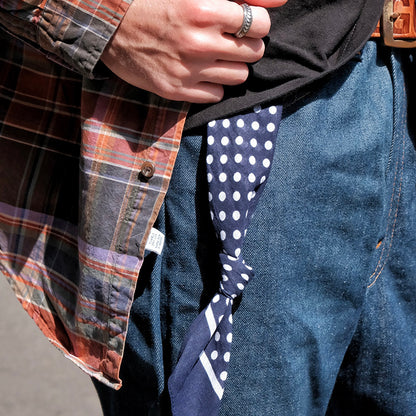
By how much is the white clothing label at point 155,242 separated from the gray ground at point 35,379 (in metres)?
1.38

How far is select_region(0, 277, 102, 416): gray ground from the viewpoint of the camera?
2094 millimetres

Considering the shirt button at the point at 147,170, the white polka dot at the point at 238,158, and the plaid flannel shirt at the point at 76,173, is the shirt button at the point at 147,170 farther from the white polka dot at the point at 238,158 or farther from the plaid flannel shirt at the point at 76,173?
the white polka dot at the point at 238,158

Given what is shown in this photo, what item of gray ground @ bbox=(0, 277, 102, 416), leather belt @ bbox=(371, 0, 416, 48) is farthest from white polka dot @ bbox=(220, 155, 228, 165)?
gray ground @ bbox=(0, 277, 102, 416)

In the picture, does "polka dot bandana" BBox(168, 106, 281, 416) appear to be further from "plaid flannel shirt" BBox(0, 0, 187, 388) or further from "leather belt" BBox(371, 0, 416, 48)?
"leather belt" BBox(371, 0, 416, 48)

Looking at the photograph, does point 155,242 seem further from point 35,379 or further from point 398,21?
point 35,379

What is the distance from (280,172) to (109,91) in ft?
0.98

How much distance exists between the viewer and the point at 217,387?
0.95 meters

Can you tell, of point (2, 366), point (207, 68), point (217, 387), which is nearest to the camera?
point (207, 68)

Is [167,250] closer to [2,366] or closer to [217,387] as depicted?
[217,387]

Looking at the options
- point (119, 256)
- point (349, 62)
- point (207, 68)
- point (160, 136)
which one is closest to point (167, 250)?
point (119, 256)

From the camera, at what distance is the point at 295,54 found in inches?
35.0

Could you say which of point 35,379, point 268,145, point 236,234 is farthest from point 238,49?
point 35,379

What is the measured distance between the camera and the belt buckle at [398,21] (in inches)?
37.5

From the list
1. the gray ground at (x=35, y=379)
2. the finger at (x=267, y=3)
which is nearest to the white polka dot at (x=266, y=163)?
the finger at (x=267, y=3)
